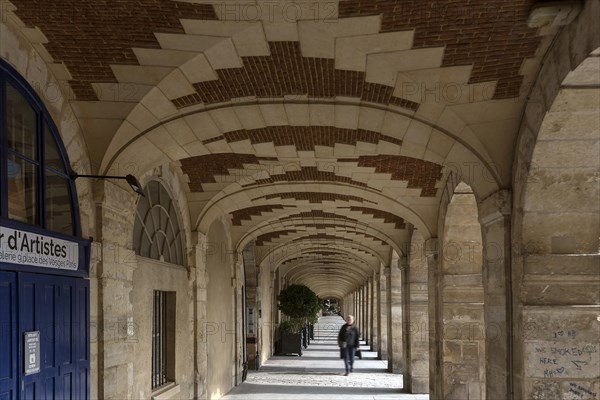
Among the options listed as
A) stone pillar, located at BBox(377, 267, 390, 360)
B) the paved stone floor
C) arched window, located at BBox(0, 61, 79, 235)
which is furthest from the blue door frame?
stone pillar, located at BBox(377, 267, 390, 360)

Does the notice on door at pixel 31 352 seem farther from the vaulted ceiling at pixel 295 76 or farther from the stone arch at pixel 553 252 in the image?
the stone arch at pixel 553 252

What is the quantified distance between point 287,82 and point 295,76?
16cm

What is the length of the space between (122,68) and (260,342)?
1315cm

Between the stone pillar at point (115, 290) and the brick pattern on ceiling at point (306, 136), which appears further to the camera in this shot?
the brick pattern on ceiling at point (306, 136)

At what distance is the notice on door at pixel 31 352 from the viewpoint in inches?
180

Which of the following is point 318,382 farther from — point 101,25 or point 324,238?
point 101,25

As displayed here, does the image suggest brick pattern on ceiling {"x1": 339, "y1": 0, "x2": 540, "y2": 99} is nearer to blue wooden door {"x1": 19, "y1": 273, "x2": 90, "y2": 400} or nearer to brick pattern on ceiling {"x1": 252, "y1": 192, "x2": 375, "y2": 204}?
blue wooden door {"x1": 19, "y1": 273, "x2": 90, "y2": 400}

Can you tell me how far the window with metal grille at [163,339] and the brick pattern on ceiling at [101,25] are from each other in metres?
3.92

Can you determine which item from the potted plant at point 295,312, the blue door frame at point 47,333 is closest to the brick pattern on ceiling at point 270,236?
the potted plant at point 295,312

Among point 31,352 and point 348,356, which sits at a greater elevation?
point 31,352

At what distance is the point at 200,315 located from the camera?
1005 cm

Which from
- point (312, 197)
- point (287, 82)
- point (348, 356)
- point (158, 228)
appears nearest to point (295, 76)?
point (287, 82)

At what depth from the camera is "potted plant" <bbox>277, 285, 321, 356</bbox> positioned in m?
19.7

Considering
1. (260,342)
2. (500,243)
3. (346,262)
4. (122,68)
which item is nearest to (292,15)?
(122,68)
